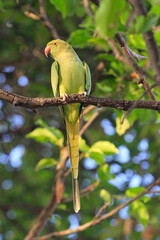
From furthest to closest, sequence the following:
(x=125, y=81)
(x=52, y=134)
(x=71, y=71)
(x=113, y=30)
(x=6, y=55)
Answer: (x=6, y=55), (x=125, y=81), (x=52, y=134), (x=71, y=71), (x=113, y=30)

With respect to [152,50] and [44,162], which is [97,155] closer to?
[44,162]

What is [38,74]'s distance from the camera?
574 centimetres

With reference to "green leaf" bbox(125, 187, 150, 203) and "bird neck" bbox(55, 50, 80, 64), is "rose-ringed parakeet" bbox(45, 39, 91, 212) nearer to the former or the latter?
"bird neck" bbox(55, 50, 80, 64)

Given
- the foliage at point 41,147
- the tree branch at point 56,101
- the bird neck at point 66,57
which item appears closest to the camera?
the tree branch at point 56,101

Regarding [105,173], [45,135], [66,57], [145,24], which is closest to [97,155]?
[105,173]

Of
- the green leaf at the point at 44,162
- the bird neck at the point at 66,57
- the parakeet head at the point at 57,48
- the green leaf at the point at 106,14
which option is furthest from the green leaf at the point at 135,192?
the green leaf at the point at 106,14

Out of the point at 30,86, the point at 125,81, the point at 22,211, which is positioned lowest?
the point at 22,211

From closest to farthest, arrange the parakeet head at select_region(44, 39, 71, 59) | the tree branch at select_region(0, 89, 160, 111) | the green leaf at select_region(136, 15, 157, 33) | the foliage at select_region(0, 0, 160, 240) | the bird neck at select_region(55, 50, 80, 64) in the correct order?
the green leaf at select_region(136, 15, 157, 33) < the tree branch at select_region(0, 89, 160, 111) < the bird neck at select_region(55, 50, 80, 64) < the parakeet head at select_region(44, 39, 71, 59) < the foliage at select_region(0, 0, 160, 240)

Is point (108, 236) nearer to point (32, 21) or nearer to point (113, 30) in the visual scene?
point (32, 21)

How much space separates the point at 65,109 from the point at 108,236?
3.32 meters

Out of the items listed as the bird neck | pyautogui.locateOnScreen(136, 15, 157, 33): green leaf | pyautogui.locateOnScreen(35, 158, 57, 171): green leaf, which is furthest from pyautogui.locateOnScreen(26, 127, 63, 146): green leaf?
pyautogui.locateOnScreen(136, 15, 157, 33): green leaf

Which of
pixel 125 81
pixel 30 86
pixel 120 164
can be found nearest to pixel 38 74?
pixel 30 86

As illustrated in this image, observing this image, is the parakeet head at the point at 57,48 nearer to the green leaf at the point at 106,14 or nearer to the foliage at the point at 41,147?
the foliage at the point at 41,147

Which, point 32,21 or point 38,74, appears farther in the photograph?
point 38,74
